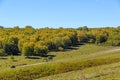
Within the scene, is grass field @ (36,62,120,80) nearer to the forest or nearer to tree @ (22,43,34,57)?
tree @ (22,43,34,57)

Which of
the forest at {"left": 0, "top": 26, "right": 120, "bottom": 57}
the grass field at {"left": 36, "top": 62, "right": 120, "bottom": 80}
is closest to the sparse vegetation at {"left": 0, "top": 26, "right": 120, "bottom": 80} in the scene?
the forest at {"left": 0, "top": 26, "right": 120, "bottom": 57}

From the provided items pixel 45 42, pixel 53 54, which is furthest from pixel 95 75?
pixel 45 42

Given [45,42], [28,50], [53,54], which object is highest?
[45,42]

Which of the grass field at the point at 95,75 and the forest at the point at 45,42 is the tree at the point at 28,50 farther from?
the grass field at the point at 95,75

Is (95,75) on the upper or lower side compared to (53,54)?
upper

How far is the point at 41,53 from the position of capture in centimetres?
12900

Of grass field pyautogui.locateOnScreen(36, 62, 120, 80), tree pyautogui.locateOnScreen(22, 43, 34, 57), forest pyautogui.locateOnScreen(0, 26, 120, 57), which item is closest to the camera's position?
grass field pyautogui.locateOnScreen(36, 62, 120, 80)

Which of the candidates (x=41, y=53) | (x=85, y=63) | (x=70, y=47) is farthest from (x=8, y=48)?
(x=85, y=63)

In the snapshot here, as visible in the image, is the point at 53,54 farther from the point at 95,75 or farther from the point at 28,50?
the point at 95,75

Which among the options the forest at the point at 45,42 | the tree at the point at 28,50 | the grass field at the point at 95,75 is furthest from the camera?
the forest at the point at 45,42

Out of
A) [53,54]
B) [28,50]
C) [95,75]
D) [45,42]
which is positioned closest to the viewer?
[95,75]

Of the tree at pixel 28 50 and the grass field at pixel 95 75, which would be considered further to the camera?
the tree at pixel 28 50

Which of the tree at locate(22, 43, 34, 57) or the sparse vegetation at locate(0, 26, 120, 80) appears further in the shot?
the tree at locate(22, 43, 34, 57)

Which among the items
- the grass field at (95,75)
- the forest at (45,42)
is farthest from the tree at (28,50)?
the grass field at (95,75)
